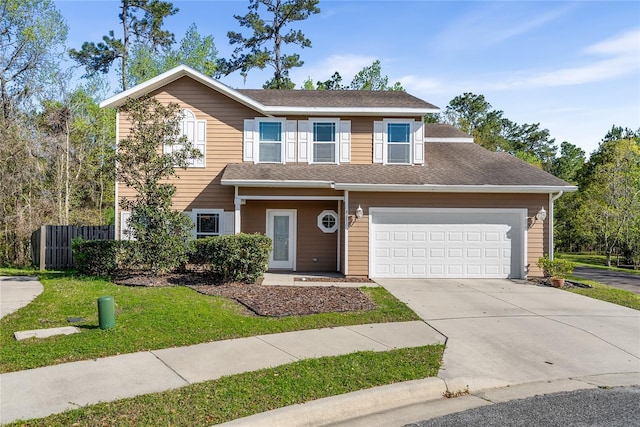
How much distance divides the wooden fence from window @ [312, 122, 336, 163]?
317 inches

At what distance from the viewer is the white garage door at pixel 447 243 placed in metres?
13.0

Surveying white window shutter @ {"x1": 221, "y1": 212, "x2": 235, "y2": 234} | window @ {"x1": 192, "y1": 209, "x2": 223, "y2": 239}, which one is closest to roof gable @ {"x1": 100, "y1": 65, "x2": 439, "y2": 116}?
white window shutter @ {"x1": 221, "y1": 212, "x2": 235, "y2": 234}

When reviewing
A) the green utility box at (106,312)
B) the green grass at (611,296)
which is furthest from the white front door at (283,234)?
the green grass at (611,296)

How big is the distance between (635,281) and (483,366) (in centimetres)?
1335

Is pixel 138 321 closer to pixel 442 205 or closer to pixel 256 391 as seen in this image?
pixel 256 391

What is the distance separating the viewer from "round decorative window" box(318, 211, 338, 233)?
14.6 m

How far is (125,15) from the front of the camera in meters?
27.6

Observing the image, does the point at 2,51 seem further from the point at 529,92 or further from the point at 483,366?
the point at 483,366

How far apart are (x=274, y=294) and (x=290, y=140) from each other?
258 inches

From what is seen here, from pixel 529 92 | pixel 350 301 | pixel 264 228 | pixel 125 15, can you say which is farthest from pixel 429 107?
pixel 125 15

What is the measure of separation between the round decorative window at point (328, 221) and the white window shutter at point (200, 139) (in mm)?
4290

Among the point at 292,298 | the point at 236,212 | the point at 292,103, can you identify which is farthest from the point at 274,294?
the point at 292,103

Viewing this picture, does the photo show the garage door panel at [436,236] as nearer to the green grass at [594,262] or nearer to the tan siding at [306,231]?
the tan siding at [306,231]

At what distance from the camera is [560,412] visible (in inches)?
178
